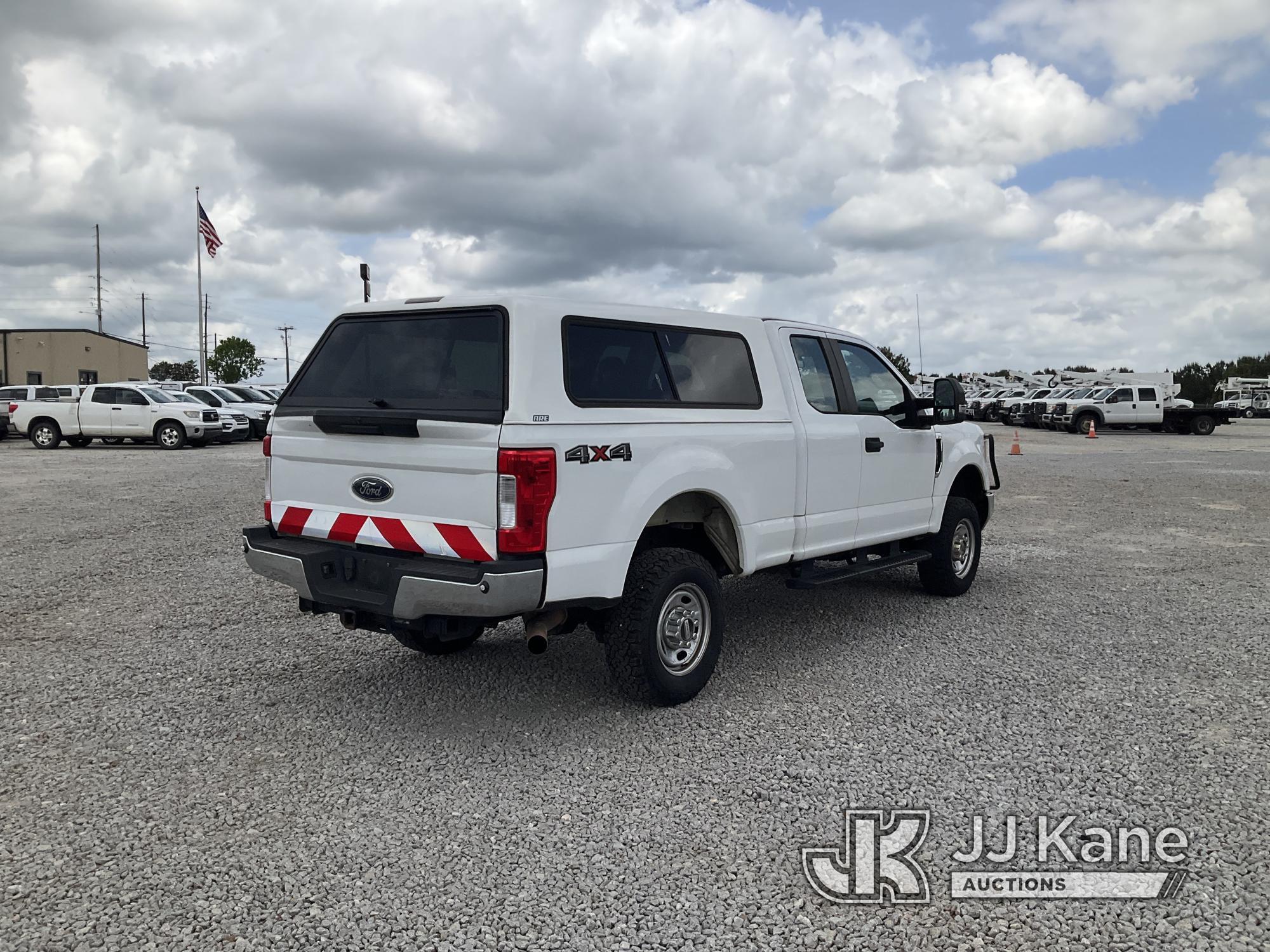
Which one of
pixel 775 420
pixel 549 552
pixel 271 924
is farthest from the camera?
pixel 775 420

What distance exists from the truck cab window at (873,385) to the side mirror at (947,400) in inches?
8.8

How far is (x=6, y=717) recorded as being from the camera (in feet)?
15.9

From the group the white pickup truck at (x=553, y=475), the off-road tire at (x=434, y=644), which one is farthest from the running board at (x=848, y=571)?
the off-road tire at (x=434, y=644)

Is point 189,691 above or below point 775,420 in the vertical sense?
below

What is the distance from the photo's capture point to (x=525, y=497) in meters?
4.13

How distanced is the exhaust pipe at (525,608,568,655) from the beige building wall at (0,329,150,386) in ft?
220

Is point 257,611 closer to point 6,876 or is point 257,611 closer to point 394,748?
point 394,748

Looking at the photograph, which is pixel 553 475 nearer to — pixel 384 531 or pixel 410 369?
pixel 384 531

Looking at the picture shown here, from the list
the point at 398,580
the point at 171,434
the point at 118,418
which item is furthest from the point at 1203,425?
the point at 398,580

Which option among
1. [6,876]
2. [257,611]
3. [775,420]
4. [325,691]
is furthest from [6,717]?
[775,420]

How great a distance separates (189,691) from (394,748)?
1.54 metres

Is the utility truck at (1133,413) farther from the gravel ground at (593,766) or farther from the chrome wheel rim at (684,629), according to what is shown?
the chrome wheel rim at (684,629)

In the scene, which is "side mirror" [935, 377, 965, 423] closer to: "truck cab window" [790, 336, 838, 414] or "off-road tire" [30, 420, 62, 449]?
"truck cab window" [790, 336, 838, 414]

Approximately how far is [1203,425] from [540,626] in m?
34.8
